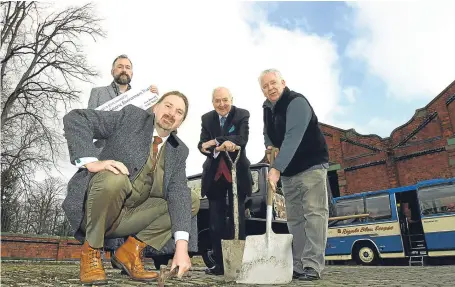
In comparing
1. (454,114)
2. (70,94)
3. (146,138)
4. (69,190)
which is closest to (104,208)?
(69,190)

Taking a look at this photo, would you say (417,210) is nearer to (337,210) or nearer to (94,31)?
(337,210)

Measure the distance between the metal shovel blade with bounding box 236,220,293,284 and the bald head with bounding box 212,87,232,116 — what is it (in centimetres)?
156

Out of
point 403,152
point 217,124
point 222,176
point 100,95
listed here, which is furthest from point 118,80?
point 403,152

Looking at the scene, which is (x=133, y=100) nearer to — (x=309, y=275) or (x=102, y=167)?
(x=102, y=167)

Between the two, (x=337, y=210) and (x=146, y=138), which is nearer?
(x=146, y=138)

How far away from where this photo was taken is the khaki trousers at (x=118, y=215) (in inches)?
84.7

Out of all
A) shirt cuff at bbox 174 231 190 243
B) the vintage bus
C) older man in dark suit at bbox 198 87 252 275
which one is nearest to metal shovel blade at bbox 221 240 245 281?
older man in dark suit at bbox 198 87 252 275

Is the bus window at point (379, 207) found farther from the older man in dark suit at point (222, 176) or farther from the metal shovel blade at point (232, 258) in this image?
the metal shovel blade at point (232, 258)

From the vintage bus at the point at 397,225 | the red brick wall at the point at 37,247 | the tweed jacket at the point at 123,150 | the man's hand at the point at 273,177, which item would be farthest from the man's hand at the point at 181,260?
the red brick wall at the point at 37,247

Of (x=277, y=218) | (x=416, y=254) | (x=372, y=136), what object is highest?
(x=372, y=136)

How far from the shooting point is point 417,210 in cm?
1240

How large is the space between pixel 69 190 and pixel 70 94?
17200 millimetres

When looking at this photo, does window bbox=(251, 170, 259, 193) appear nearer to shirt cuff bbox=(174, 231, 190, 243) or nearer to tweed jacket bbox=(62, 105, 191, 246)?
tweed jacket bbox=(62, 105, 191, 246)

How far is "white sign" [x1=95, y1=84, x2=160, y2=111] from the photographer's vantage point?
2672 mm
